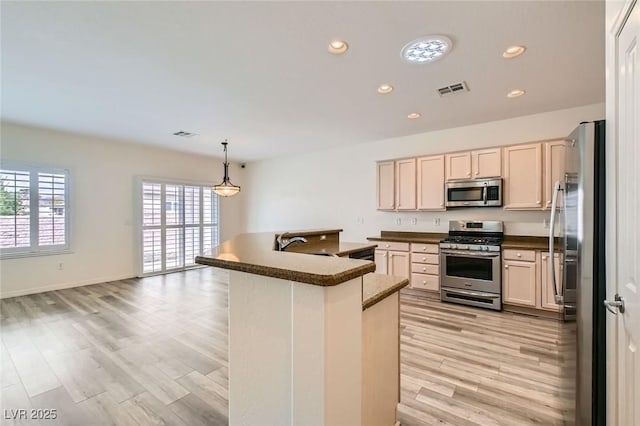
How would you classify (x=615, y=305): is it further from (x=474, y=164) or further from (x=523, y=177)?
(x=474, y=164)

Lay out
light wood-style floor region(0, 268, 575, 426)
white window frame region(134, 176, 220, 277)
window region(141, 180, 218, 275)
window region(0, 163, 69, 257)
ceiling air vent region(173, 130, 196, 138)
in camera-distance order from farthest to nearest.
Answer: window region(141, 180, 218, 275) → white window frame region(134, 176, 220, 277) → ceiling air vent region(173, 130, 196, 138) → window region(0, 163, 69, 257) → light wood-style floor region(0, 268, 575, 426)

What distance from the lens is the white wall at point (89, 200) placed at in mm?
4562

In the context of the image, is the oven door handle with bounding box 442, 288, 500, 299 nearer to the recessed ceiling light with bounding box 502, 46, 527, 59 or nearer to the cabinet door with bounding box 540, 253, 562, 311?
the cabinet door with bounding box 540, 253, 562, 311

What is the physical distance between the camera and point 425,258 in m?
4.38

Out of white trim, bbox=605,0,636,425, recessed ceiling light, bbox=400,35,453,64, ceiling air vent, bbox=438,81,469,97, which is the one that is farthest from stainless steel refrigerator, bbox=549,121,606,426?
ceiling air vent, bbox=438,81,469,97

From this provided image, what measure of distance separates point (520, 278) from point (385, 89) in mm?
2919

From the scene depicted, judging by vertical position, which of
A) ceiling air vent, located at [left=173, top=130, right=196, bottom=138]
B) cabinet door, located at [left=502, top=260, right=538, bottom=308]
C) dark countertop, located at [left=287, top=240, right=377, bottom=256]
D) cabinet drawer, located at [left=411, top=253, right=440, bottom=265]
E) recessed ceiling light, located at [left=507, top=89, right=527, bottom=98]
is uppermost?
recessed ceiling light, located at [left=507, top=89, right=527, bottom=98]

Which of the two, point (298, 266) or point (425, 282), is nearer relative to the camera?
point (298, 266)

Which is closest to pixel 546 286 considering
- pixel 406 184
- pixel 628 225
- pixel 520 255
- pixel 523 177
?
pixel 520 255

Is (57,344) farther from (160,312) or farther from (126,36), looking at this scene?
(126,36)

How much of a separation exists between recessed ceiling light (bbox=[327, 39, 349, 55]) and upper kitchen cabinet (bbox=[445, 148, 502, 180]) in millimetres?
2737

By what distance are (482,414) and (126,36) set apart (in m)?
3.69

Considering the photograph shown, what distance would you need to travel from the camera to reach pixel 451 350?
8.94 ft

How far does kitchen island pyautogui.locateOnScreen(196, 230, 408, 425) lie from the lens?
99 cm
